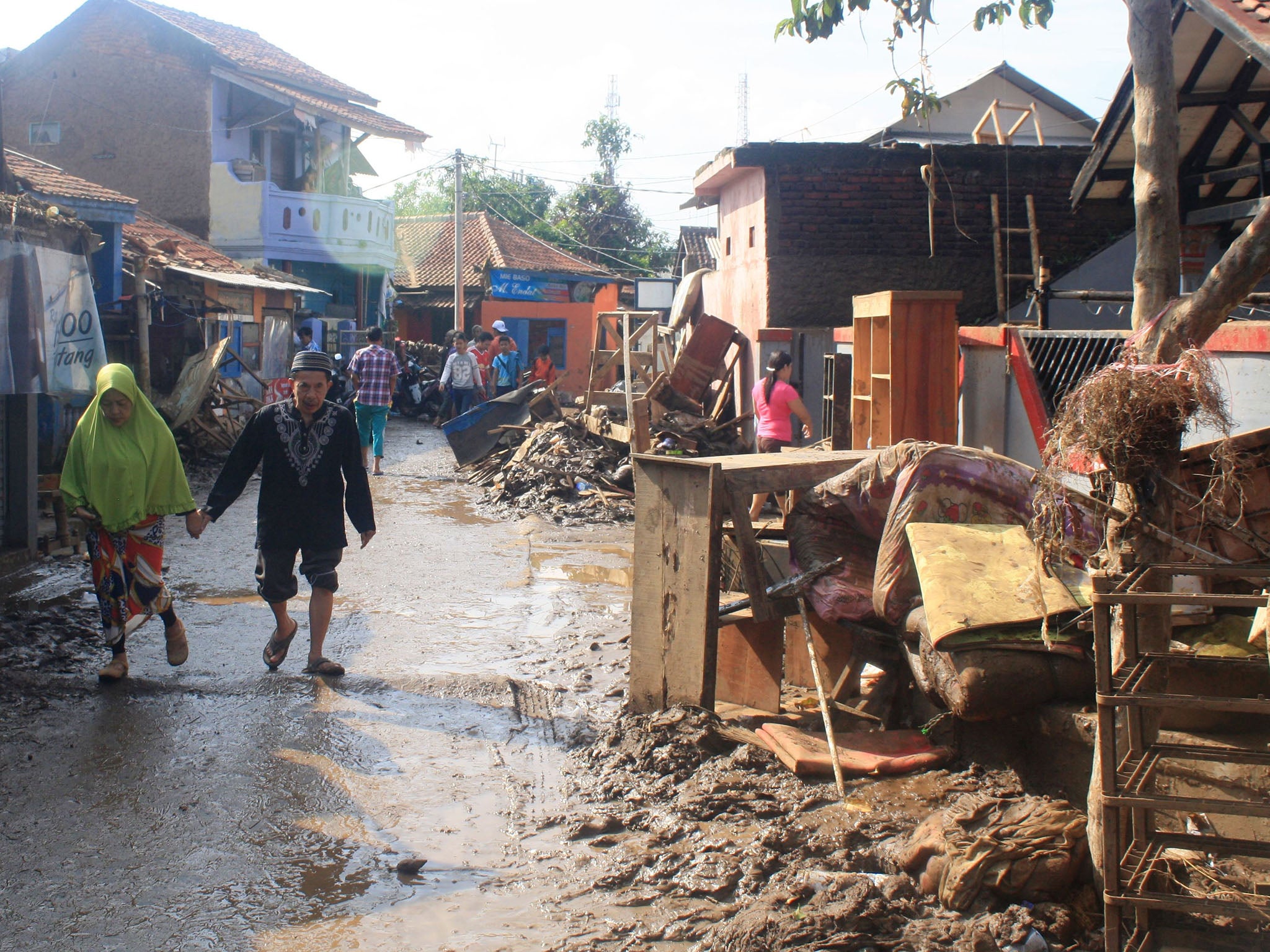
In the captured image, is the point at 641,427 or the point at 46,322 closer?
the point at 46,322

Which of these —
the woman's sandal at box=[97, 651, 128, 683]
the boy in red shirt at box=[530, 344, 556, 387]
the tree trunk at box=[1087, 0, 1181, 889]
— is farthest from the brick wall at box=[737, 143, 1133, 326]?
the tree trunk at box=[1087, 0, 1181, 889]

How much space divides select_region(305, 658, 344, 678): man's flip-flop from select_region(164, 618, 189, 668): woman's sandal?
0.68 metres

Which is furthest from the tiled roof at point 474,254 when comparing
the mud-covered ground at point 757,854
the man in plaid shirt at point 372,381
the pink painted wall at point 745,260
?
the mud-covered ground at point 757,854

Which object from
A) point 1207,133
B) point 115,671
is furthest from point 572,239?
point 115,671

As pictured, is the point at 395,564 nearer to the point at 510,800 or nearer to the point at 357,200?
the point at 510,800

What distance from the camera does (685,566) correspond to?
16.4 ft

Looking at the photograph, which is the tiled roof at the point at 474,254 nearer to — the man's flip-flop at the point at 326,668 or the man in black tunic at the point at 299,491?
the man in black tunic at the point at 299,491

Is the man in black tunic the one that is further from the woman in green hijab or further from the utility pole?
the utility pole

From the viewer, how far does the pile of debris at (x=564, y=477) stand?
12.1m

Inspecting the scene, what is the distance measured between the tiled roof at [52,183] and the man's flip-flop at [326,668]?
10415 mm

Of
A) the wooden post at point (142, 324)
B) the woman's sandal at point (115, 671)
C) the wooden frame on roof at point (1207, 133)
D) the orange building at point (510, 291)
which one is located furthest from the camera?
the orange building at point (510, 291)

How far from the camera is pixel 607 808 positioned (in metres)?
4.30

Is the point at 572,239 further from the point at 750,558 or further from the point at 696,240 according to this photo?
the point at 750,558

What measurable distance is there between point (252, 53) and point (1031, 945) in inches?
1235
